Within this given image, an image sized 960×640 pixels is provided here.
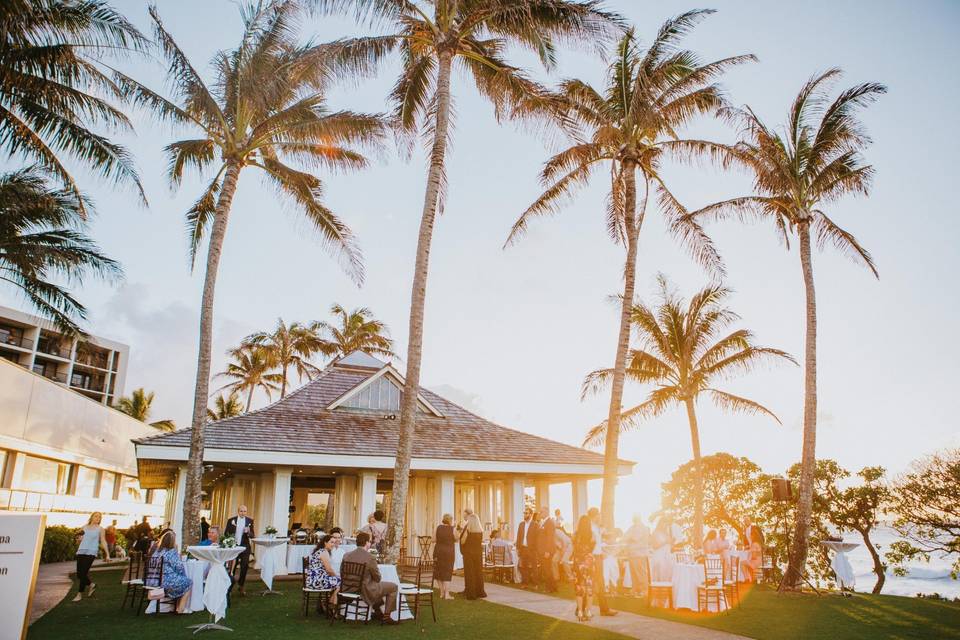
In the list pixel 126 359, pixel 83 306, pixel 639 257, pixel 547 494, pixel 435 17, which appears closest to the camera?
pixel 435 17

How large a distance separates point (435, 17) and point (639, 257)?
767 centimetres

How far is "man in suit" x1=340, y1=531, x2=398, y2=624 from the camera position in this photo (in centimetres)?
902

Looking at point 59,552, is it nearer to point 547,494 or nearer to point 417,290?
point 547,494

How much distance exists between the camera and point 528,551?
14.7m

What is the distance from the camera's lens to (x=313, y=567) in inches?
388

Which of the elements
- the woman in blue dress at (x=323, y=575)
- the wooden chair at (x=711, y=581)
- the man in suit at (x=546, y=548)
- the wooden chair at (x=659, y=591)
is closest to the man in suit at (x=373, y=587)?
the woman in blue dress at (x=323, y=575)

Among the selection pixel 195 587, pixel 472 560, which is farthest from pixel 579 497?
pixel 195 587

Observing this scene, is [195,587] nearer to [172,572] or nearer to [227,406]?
[172,572]

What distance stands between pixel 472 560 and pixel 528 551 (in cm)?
300

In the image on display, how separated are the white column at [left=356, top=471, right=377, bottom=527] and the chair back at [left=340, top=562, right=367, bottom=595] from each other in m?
8.65

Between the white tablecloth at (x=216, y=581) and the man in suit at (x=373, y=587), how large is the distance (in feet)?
5.95

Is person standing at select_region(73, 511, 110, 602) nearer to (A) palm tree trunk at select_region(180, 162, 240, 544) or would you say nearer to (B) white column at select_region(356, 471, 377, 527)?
(A) palm tree trunk at select_region(180, 162, 240, 544)

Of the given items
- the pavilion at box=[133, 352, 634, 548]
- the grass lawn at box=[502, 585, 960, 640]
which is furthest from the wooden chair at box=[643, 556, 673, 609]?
the pavilion at box=[133, 352, 634, 548]

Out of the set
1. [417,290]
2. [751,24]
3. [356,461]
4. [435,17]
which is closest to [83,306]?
[356,461]
